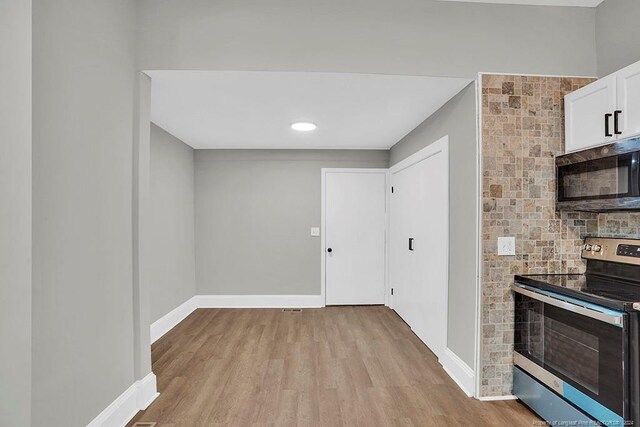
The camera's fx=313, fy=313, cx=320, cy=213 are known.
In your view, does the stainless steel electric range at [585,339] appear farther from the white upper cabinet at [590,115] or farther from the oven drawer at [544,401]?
the white upper cabinet at [590,115]

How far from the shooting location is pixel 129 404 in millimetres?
1976

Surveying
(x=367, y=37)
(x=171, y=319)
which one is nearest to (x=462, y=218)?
(x=367, y=37)

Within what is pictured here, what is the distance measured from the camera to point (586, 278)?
2059 millimetres

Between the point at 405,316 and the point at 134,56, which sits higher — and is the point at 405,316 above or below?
below

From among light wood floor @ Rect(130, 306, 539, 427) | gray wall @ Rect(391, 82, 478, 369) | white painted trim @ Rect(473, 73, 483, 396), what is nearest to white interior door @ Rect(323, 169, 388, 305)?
light wood floor @ Rect(130, 306, 539, 427)

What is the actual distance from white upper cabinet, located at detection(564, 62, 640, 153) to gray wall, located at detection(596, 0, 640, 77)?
35cm

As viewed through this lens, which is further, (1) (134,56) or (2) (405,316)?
(2) (405,316)

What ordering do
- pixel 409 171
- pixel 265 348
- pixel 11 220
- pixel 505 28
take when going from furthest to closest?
pixel 409 171 → pixel 265 348 → pixel 505 28 → pixel 11 220

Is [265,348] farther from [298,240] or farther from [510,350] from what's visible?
[510,350]

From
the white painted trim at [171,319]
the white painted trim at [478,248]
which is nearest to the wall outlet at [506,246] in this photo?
the white painted trim at [478,248]

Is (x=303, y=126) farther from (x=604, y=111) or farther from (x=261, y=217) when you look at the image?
(x=604, y=111)

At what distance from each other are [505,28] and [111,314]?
126 inches

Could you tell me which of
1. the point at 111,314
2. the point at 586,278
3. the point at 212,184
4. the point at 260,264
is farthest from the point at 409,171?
the point at 111,314

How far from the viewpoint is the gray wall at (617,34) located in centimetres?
196
